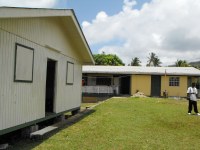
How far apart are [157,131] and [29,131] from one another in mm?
4478

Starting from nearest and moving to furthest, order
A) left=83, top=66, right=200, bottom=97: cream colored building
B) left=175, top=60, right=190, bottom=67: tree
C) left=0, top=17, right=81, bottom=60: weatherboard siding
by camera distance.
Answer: left=0, top=17, right=81, bottom=60: weatherboard siding, left=83, top=66, right=200, bottom=97: cream colored building, left=175, top=60, right=190, bottom=67: tree

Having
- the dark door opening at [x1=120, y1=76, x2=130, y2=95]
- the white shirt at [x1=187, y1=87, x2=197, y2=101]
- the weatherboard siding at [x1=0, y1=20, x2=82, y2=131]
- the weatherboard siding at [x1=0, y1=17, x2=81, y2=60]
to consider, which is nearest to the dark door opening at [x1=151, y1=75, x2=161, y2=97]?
the dark door opening at [x1=120, y1=76, x2=130, y2=95]

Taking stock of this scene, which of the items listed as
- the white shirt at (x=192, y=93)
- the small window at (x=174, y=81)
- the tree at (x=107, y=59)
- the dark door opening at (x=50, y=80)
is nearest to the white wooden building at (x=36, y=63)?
the dark door opening at (x=50, y=80)

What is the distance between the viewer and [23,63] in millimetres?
9359

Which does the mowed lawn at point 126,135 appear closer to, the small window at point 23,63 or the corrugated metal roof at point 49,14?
the small window at point 23,63

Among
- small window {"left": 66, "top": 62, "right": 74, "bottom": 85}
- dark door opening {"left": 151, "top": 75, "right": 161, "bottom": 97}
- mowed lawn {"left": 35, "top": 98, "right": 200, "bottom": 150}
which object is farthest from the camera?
dark door opening {"left": 151, "top": 75, "right": 161, "bottom": 97}

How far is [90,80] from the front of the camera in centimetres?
3569

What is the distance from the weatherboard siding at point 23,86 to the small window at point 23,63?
138 mm

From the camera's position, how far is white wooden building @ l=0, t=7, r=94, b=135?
8.34 m

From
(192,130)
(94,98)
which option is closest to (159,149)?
(192,130)

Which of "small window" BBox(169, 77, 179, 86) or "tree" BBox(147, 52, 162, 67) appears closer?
"small window" BBox(169, 77, 179, 86)

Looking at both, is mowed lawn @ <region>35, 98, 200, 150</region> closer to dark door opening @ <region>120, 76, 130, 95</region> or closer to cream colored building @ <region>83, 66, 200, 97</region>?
cream colored building @ <region>83, 66, 200, 97</region>

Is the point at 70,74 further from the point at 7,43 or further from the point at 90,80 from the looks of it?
the point at 90,80

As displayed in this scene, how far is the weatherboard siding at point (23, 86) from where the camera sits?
27.0 ft
